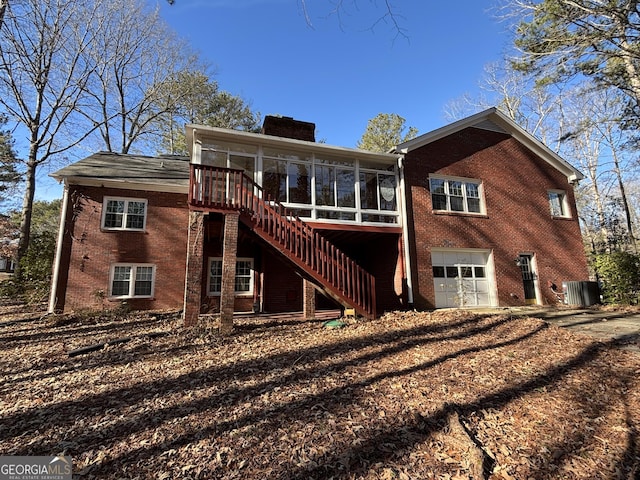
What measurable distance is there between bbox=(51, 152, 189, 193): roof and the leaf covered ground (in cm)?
697

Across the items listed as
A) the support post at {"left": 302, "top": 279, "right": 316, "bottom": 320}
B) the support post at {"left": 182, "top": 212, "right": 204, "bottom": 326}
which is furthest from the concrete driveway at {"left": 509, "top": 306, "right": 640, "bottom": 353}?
the support post at {"left": 182, "top": 212, "right": 204, "bottom": 326}

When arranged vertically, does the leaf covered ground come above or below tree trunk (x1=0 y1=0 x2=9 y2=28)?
below

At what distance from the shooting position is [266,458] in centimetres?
302

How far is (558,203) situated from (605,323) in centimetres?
818

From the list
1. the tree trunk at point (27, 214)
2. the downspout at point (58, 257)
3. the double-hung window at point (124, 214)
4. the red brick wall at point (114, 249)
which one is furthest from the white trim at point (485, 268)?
the tree trunk at point (27, 214)

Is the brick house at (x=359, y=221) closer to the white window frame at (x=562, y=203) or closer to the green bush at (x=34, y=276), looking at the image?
the white window frame at (x=562, y=203)

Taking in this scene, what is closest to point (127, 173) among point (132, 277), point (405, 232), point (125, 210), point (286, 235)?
point (125, 210)

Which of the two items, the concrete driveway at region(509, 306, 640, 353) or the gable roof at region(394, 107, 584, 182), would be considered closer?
the concrete driveway at region(509, 306, 640, 353)

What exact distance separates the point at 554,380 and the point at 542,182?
39.3ft

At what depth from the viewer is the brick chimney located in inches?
497

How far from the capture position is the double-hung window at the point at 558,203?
1405cm

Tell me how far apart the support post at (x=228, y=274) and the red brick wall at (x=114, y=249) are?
19.8 ft

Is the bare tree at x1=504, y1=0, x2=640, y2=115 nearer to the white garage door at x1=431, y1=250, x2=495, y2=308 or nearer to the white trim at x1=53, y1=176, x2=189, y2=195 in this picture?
the white garage door at x1=431, y1=250, x2=495, y2=308

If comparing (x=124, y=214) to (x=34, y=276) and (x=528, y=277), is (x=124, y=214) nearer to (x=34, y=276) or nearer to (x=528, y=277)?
(x=34, y=276)
